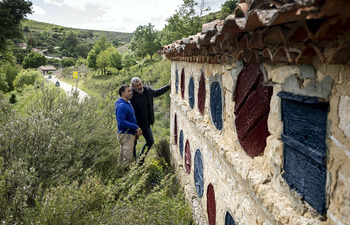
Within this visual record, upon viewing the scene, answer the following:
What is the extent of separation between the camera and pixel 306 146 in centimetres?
131

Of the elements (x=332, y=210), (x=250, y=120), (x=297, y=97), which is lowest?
(x=332, y=210)

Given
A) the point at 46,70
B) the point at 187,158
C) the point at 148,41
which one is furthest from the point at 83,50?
the point at 187,158

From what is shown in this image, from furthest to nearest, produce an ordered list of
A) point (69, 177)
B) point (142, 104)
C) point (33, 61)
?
1. point (33, 61)
2. point (142, 104)
3. point (69, 177)

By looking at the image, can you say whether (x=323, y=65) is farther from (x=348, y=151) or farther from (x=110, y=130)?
(x=110, y=130)

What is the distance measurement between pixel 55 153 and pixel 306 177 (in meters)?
3.57

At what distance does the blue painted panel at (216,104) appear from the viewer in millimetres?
2797

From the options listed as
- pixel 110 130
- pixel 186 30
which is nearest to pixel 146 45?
pixel 186 30

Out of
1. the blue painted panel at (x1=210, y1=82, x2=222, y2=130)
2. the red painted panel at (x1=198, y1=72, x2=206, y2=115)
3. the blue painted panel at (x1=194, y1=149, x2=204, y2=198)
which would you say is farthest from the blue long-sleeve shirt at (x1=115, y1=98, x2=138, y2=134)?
the blue painted panel at (x1=210, y1=82, x2=222, y2=130)

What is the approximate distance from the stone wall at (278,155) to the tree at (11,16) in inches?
643

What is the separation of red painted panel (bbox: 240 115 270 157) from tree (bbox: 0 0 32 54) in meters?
17.2

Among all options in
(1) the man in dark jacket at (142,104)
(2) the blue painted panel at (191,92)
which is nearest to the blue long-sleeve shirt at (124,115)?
(1) the man in dark jacket at (142,104)

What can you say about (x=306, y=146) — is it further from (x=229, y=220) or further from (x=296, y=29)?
(x=229, y=220)

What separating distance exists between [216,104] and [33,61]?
7151 centimetres

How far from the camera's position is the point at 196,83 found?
13.1 feet
